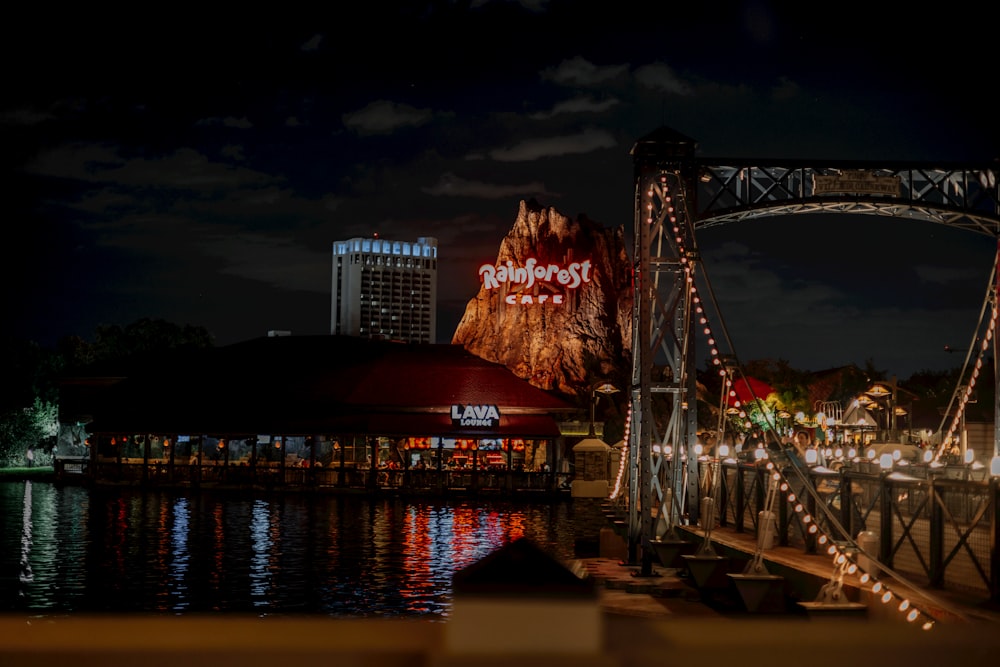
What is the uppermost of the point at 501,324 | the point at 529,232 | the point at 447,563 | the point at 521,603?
the point at 529,232

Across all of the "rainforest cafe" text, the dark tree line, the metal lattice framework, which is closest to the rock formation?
the "rainforest cafe" text

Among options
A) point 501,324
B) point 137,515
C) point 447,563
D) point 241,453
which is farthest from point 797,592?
point 501,324

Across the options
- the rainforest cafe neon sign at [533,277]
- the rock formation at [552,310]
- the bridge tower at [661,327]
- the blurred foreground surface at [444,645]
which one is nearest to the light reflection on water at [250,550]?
the bridge tower at [661,327]

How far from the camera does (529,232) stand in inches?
4742

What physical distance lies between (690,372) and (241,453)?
5047cm

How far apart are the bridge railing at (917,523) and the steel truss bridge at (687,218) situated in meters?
2.07

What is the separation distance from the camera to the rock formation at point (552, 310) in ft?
368

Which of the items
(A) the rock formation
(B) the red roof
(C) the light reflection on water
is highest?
(A) the rock formation

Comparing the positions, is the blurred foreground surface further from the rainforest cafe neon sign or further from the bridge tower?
the rainforest cafe neon sign

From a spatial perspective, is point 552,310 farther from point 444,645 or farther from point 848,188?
point 444,645

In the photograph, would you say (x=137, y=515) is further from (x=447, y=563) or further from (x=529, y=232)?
(x=529, y=232)

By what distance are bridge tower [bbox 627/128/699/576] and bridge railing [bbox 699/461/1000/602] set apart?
1929 millimetres

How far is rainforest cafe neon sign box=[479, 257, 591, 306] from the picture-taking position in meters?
113

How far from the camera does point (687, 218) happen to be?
918 inches
